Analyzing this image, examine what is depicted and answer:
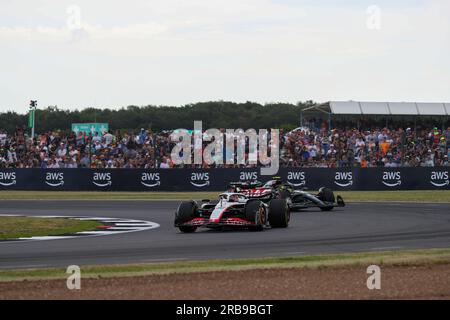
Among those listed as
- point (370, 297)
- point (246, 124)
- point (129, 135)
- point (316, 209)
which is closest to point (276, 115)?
point (246, 124)

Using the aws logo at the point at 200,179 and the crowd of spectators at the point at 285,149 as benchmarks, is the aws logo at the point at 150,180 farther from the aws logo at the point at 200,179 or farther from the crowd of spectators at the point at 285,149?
the aws logo at the point at 200,179

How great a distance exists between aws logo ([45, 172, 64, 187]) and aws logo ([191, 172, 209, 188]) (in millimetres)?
6062

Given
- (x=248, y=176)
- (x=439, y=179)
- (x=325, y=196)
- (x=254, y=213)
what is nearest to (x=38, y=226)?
(x=254, y=213)

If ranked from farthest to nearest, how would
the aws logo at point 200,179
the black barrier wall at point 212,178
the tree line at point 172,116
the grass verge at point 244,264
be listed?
the tree line at point 172,116 < the aws logo at point 200,179 < the black barrier wall at point 212,178 < the grass verge at point 244,264

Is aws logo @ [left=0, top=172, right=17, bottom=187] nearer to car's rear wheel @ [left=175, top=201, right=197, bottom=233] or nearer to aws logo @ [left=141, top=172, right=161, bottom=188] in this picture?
aws logo @ [left=141, top=172, right=161, bottom=188]

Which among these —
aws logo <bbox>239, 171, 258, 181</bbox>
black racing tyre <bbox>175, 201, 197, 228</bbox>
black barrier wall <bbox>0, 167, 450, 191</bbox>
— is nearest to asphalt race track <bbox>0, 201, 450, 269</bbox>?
black racing tyre <bbox>175, 201, 197, 228</bbox>

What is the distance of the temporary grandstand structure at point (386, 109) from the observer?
153 ft

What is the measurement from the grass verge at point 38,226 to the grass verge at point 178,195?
11.9 meters

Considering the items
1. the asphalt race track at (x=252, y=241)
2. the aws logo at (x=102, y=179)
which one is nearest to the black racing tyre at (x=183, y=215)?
the asphalt race track at (x=252, y=241)

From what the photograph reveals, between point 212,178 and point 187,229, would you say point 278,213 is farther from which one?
point 212,178

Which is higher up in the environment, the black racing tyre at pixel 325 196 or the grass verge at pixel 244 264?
the black racing tyre at pixel 325 196

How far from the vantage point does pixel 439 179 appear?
3875 centimetres

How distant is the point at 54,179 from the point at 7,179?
2.31m

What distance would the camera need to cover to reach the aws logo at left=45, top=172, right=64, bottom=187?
40594 mm
